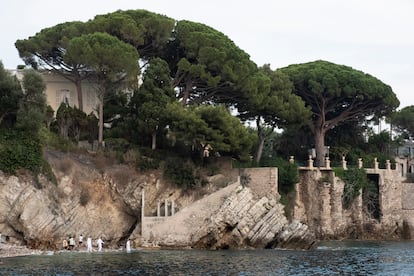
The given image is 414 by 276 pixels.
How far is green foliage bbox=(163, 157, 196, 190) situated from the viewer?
52.1m

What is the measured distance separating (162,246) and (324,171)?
19.7 m

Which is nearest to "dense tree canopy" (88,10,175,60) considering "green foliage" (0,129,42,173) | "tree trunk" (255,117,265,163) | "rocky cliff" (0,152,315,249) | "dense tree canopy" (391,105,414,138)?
"rocky cliff" (0,152,315,249)

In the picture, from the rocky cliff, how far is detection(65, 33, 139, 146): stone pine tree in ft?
12.4

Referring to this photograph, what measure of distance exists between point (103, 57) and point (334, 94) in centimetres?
2303

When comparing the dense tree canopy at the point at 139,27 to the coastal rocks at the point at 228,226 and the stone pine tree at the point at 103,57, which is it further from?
the coastal rocks at the point at 228,226

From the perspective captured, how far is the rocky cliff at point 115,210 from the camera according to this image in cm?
4550

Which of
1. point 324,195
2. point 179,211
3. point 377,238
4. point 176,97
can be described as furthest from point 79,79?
point 377,238

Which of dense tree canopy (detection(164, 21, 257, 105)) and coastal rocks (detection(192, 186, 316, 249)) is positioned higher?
dense tree canopy (detection(164, 21, 257, 105))

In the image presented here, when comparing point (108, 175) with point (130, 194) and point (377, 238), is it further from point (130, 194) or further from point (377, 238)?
point (377, 238)

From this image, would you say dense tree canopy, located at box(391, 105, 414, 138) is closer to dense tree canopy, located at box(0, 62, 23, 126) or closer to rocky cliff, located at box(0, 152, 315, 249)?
rocky cliff, located at box(0, 152, 315, 249)

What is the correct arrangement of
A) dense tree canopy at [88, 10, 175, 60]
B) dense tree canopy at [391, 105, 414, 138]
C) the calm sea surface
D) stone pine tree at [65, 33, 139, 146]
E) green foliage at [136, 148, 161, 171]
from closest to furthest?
the calm sea surface → stone pine tree at [65, 33, 139, 146] → green foliage at [136, 148, 161, 171] → dense tree canopy at [88, 10, 175, 60] → dense tree canopy at [391, 105, 414, 138]

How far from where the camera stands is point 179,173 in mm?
52312

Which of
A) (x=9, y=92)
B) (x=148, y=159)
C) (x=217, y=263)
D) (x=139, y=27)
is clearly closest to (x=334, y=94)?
(x=139, y=27)

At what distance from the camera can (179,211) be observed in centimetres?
5006
